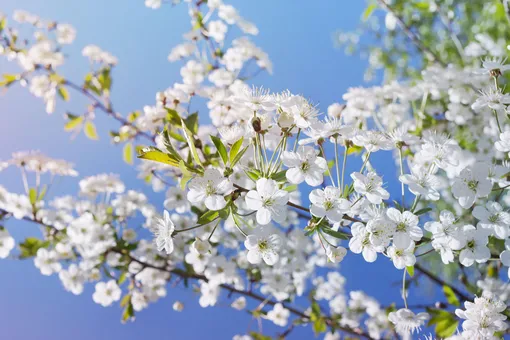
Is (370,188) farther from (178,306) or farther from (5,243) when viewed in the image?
(178,306)

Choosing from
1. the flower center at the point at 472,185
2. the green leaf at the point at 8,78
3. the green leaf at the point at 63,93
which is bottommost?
the flower center at the point at 472,185

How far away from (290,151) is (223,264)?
1.15m

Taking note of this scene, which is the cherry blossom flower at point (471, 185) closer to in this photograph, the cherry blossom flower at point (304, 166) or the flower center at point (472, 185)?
the flower center at point (472, 185)

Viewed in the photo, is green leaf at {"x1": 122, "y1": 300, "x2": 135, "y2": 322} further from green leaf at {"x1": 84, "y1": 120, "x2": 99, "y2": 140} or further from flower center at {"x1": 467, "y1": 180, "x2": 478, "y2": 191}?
flower center at {"x1": 467, "y1": 180, "x2": 478, "y2": 191}

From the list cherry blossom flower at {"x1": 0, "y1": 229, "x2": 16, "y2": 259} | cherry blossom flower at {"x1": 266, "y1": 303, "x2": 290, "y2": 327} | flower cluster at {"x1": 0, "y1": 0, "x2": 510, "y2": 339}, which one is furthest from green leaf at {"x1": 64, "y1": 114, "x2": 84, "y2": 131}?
cherry blossom flower at {"x1": 266, "y1": 303, "x2": 290, "y2": 327}

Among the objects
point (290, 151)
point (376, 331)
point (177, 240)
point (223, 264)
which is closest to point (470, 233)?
point (290, 151)

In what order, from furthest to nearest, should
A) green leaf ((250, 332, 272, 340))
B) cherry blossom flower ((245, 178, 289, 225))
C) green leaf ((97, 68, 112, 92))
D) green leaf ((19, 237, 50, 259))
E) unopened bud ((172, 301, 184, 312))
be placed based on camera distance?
unopened bud ((172, 301, 184, 312)) < green leaf ((250, 332, 272, 340)) < green leaf ((97, 68, 112, 92)) < green leaf ((19, 237, 50, 259)) < cherry blossom flower ((245, 178, 289, 225))

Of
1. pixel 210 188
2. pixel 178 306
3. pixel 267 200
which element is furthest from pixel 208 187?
pixel 178 306

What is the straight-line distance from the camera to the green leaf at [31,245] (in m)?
1.82

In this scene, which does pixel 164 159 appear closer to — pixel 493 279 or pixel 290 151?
pixel 290 151

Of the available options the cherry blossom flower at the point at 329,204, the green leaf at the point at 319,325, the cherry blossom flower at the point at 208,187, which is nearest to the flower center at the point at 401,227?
the cherry blossom flower at the point at 329,204

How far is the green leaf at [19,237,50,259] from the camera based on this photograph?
1.82 m

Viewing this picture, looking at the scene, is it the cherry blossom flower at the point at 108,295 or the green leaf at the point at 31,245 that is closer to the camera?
the green leaf at the point at 31,245

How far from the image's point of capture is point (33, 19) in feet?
6.93
